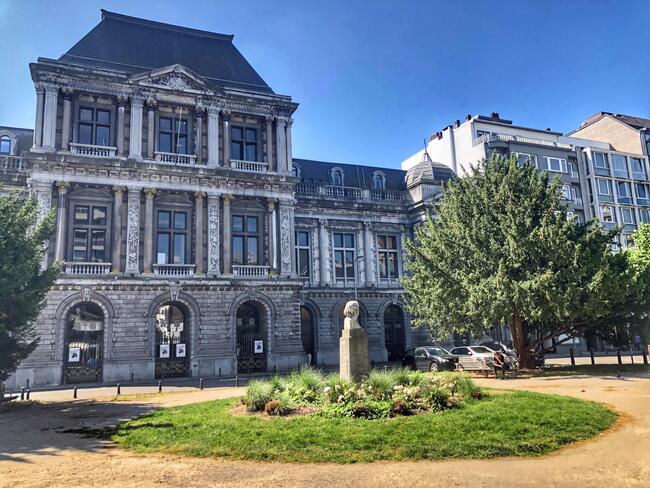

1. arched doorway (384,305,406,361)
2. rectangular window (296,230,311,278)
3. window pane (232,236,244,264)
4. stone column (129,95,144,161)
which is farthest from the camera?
arched doorway (384,305,406,361)

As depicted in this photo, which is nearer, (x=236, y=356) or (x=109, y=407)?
(x=109, y=407)

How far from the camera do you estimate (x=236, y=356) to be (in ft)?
100

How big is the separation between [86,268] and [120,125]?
28.4 feet

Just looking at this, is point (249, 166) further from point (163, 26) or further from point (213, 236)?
point (163, 26)

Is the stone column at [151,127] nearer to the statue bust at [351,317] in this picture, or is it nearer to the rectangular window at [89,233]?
the rectangular window at [89,233]

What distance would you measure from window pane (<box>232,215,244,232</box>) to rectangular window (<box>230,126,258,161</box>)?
4027mm

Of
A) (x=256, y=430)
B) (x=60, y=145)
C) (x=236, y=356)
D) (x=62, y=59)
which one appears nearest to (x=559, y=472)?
(x=256, y=430)

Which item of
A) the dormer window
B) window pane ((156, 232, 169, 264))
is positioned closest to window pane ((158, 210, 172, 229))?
window pane ((156, 232, 169, 264))

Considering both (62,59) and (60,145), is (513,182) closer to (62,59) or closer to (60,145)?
(60,145)

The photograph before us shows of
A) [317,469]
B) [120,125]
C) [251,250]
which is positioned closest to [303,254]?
Result: [251,250]

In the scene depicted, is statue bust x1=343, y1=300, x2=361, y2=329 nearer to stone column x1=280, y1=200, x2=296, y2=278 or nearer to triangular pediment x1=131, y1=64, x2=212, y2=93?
stone column x1=280, y1=200, x2=296, y2=278

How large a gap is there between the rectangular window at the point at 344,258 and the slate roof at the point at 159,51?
499 inches

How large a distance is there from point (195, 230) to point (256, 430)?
2176 centimetres

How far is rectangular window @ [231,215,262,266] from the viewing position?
107 feet
